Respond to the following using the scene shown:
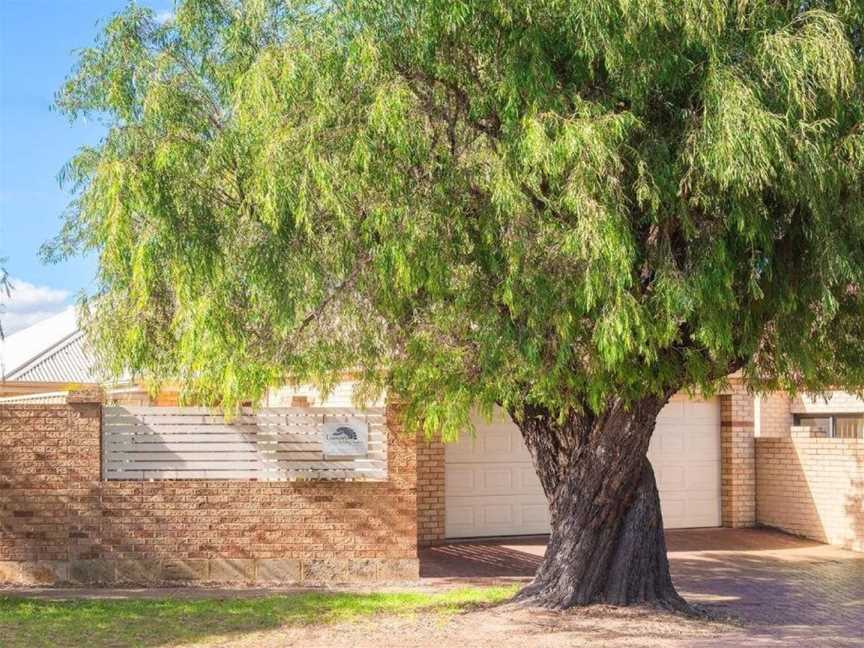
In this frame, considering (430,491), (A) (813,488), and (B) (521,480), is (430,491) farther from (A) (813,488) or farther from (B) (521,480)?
(A) (813,488)

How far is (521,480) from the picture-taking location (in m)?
18.6

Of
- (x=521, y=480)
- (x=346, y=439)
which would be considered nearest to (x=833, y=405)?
(x=521, y=480)

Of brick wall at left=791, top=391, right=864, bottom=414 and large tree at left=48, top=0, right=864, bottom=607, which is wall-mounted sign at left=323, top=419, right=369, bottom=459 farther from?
brick wall at left=791, top=391, right=864, bottom=414

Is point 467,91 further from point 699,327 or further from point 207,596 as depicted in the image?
point 207,596

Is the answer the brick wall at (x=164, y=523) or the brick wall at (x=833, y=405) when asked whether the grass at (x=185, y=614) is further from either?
the brick wall at (x=833, y=405)

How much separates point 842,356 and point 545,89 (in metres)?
4.04

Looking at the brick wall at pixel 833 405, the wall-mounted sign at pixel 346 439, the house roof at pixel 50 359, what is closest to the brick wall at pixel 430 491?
the wall-mounted sign at pixel 346 439

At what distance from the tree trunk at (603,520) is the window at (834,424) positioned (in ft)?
25.2

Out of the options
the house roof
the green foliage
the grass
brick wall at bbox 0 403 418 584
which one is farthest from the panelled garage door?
the house roof

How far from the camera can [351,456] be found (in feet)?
48.6

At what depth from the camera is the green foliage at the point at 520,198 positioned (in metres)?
9.81

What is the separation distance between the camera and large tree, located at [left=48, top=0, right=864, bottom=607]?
9.82 meters

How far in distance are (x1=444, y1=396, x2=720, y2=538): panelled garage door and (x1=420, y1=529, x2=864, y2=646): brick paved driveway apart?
0.34 m

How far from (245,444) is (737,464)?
362 inches
